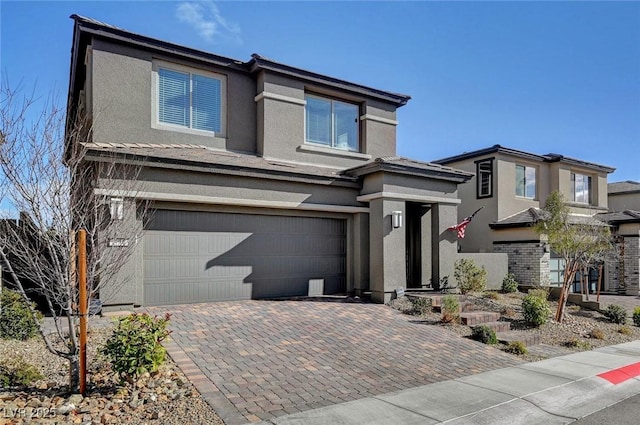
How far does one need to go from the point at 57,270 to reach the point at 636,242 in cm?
2187

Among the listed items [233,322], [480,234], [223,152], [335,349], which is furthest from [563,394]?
[480,234]

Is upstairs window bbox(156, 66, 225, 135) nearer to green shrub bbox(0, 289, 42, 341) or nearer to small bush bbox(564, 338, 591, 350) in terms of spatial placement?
green shrub bbox(0, 289, 42, 341)

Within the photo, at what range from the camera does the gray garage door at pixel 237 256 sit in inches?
417

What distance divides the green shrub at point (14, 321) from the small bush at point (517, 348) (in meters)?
8.83

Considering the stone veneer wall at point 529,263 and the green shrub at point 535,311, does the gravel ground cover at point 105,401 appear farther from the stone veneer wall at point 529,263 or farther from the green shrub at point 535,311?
the stone veneer wall at point 529,263

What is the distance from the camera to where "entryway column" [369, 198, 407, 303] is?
1208 centimetres

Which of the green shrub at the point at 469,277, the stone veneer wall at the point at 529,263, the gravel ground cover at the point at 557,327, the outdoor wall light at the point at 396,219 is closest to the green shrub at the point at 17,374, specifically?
the gravel ground cover at the point at 557,327

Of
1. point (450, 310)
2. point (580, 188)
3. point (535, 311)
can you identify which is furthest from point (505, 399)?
point (580, 188)

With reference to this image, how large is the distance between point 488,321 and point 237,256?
6581 millimetres

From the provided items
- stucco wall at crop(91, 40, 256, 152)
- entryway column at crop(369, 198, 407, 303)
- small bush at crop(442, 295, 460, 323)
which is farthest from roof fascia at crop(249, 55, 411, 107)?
small bush at crop(442, 295, 460, 323)

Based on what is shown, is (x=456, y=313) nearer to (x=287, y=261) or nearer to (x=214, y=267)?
(x=287, y=261)

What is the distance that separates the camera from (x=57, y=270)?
5.39m

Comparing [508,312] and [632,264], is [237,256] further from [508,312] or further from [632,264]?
[632,264]

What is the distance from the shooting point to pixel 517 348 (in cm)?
881
